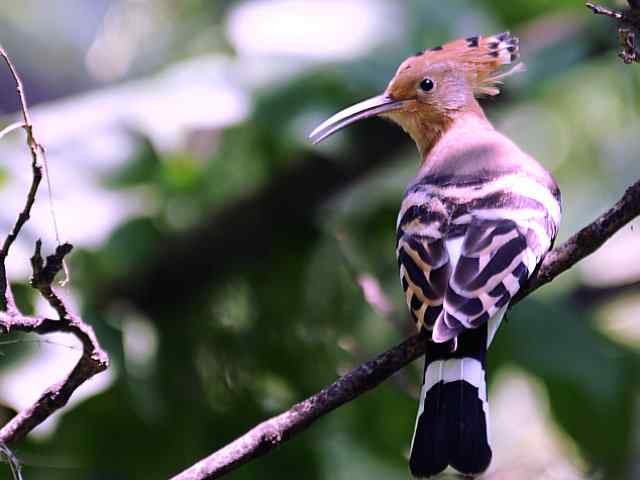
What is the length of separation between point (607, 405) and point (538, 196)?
1419 mm

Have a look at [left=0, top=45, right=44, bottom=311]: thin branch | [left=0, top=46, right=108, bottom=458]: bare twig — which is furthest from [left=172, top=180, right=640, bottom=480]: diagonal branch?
[left=0, top=45, right=44, bottom=311]: thin branch

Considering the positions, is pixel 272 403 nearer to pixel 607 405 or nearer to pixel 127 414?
pixel 127 414

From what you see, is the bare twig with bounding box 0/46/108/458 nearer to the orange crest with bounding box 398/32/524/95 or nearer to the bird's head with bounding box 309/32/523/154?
the bird's head with bounding box 309/32/523/154

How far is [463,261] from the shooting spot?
2.86 m

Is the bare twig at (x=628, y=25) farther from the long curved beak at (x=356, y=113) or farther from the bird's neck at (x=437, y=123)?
the bird's neck at (x=437, y=123)

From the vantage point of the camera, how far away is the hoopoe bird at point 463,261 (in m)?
2.66

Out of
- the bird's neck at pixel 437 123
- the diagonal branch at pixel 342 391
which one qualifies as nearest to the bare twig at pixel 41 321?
the diagonal branch at pixel 342 391

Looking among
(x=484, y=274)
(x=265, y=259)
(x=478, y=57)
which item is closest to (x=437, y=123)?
(x=478, y=57)

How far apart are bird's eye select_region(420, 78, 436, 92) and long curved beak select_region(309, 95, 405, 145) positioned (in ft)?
0.28

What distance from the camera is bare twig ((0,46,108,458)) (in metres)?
2.02

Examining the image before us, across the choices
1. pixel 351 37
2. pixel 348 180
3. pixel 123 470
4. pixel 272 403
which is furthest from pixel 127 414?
pixel 351 37

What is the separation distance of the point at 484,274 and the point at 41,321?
111cm

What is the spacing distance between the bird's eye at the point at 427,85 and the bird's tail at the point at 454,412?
1.33 metres

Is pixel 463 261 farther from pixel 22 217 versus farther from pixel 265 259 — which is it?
pixel 265 259
